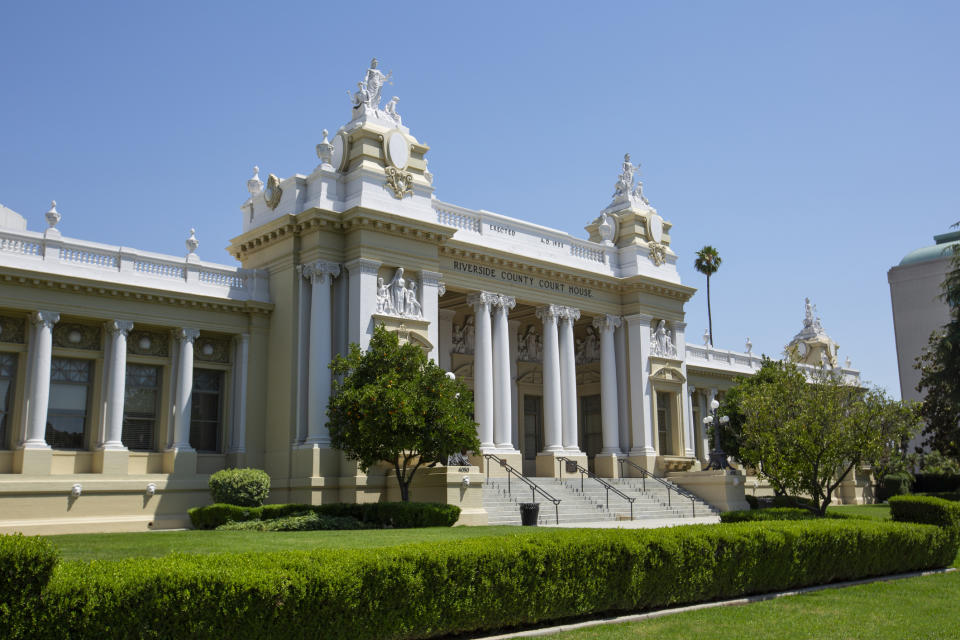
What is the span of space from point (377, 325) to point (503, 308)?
22.9 feet

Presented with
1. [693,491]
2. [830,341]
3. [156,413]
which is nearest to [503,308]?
[693,491]

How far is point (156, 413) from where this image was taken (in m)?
28.4

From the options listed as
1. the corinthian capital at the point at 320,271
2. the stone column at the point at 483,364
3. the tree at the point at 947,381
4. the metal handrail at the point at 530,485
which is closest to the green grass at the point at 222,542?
the metal handrail at the point at 530,485

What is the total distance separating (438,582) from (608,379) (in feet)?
90.7

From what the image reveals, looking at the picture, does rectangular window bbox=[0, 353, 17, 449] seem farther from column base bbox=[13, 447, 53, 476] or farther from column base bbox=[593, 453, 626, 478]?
column base bbox=[593, 453, 626, 478]

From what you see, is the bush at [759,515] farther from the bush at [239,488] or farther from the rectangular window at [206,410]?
the rectangular window at [206,410]

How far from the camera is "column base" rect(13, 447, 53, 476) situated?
24500 mm

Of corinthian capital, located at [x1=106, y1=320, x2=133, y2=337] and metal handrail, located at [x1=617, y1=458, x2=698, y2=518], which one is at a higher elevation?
corinthian capital, located at [x1=106, y1=320, x2=133, y2=337]

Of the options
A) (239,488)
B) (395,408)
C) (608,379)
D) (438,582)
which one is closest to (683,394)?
(608,379)

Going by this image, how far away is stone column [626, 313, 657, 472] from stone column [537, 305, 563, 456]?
3629 millimetres

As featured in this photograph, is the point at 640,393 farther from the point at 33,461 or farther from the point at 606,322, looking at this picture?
the point at 33,461

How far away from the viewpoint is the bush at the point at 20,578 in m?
7.50

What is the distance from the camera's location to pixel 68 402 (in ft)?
87.4

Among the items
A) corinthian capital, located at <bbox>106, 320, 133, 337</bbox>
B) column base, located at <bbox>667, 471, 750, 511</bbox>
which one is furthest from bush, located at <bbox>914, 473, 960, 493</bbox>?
corinthian capital, located at <bbox>106, 320, 133, 337</bbox>
